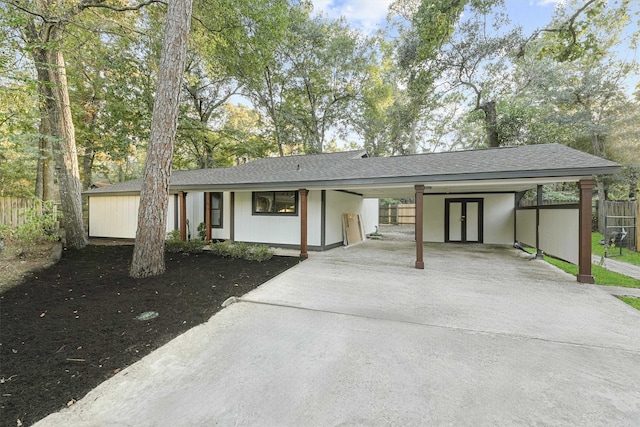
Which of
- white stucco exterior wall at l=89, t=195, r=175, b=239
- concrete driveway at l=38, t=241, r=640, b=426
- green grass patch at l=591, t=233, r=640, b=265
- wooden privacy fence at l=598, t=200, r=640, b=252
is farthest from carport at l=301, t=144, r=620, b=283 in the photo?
white stucco exterior wall at l=89, t=195, r=175, b=239

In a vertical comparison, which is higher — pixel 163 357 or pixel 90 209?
pixel 90 209

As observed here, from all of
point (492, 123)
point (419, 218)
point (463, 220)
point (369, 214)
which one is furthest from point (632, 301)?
point (492, 123)

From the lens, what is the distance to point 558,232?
18.7ft

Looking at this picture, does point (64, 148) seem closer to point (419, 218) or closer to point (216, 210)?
point (216, 210)

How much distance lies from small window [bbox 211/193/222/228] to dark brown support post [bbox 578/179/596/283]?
9.37 metres

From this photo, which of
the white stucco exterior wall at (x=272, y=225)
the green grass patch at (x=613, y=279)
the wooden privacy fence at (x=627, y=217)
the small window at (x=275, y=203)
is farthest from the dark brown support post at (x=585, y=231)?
the small window at (x=275, y=203)

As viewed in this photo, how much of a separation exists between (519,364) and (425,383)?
953 millimetres

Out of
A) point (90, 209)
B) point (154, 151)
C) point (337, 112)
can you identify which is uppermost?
point (337, 112)

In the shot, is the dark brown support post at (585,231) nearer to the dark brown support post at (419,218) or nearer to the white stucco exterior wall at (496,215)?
the dark brown support post at (419,218)

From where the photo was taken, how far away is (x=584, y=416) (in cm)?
174

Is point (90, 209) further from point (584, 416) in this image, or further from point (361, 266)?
point (584, 416)

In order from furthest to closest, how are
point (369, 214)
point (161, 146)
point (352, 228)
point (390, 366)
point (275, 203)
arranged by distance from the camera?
point (369, 214)
point (352, 228)
point (275, 203)
point (161, 146)
point (390, 366)

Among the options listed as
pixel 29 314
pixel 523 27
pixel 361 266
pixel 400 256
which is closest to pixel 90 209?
pixel 29 314

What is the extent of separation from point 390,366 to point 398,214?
55.2ft
